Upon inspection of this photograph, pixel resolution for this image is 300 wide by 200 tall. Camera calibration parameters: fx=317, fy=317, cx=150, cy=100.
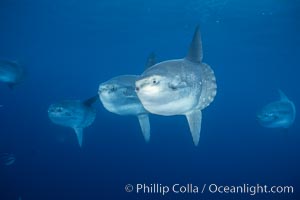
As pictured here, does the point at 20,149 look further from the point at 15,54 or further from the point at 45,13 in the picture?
the point at 15,54

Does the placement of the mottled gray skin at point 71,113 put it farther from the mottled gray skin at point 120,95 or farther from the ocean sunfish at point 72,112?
the mottled gray skin at point 120,95

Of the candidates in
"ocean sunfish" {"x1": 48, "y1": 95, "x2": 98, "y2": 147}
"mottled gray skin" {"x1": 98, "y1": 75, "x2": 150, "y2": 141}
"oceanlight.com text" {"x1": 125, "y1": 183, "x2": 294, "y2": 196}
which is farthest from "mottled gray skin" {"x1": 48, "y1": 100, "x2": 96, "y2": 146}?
"oceanlight.com text" {"x1": 125, "y1": 183, "x2": 294, "y2": 196}

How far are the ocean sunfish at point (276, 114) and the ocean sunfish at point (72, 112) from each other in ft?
15.3

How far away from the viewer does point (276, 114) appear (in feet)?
28.9

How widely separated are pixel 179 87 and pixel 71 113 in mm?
4027

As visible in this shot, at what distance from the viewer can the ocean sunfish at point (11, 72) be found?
9.27 m

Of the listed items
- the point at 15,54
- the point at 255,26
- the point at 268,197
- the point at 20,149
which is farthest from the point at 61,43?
the point at 268,197

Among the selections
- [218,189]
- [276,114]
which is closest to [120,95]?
[276,114]

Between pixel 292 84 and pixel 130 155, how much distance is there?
179 ft

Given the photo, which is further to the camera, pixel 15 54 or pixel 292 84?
pixel 292 84

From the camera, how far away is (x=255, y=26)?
933 inches

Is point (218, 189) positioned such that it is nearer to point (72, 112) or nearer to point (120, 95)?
point (72, 112)

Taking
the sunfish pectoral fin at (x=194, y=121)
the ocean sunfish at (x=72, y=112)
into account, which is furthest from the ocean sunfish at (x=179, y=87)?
the ocean sunfish at (x=72, y=112)

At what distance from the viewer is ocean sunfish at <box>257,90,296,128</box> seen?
28.6 ft
